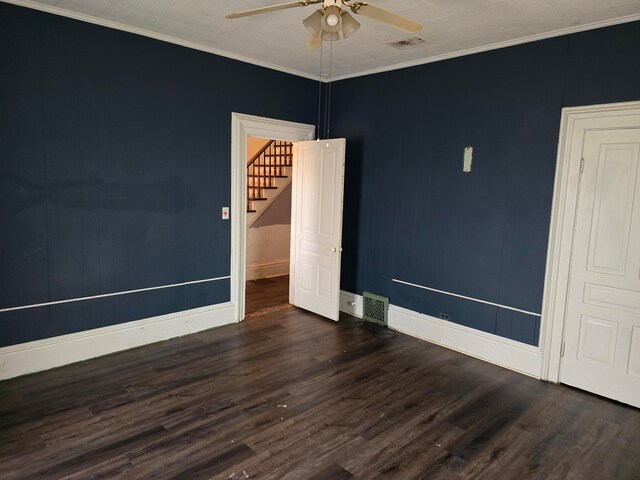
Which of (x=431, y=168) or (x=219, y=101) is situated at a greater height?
(x=219, y=101)

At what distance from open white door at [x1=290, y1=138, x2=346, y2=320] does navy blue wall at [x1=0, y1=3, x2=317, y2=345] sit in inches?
36.1

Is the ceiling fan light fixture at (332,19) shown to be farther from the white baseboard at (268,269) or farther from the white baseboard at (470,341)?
the white baseboard at (268,269)

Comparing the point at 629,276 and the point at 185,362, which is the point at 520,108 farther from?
the point at 185,362

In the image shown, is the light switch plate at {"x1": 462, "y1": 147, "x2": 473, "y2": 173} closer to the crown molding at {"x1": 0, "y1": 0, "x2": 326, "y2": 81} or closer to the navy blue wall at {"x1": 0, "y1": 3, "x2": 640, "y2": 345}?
the navy blue wall at {"x1": 0, "y1": 3, "x2": 640, "y2": 345}

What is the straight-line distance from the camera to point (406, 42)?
3.98 m

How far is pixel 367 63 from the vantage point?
187 inches

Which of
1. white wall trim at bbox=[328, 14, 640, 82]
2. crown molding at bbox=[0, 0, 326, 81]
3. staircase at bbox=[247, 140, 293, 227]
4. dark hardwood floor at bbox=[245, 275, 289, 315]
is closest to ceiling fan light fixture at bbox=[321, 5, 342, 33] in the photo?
white wall trim at bbox=[328, 14, 640, 82]

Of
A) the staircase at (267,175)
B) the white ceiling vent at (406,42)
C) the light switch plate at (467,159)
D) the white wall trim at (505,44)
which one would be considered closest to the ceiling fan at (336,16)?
the white ceiling vent at (406,42)

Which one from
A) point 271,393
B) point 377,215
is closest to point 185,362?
point 271,393

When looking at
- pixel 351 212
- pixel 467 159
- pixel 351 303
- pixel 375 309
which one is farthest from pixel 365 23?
pixel 351 303

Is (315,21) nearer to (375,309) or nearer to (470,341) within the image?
(470,341)

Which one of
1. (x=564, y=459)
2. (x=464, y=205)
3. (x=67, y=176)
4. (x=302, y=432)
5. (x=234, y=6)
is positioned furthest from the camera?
(x=464, y=205)

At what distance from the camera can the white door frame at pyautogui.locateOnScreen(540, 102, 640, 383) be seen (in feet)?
11.5

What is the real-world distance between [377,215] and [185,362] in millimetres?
2702
